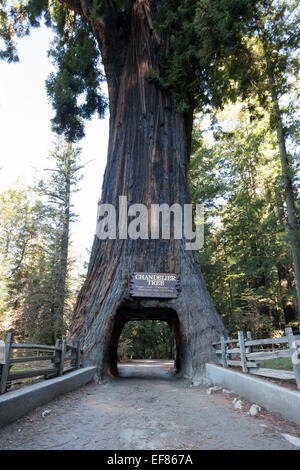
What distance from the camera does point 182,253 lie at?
9.85 meters

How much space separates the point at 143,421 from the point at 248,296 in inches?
530

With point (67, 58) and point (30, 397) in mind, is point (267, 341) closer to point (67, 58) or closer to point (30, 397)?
point (30, 397)

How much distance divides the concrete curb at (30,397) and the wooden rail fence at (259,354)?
3.65m

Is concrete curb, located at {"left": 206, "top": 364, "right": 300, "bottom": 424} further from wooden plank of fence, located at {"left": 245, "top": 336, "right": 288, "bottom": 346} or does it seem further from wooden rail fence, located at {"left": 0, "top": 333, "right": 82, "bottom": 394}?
wooden rail fence, located at {"left": 0, "top": 333, "right": 82, "bottom": 394}

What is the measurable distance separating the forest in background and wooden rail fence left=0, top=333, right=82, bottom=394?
27.6 feet

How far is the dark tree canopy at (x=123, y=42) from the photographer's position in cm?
800

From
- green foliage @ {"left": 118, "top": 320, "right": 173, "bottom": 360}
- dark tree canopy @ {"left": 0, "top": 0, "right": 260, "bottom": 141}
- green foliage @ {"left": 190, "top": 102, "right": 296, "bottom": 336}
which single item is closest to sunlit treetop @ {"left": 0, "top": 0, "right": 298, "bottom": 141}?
dark tree canopy @ {"left": 0, "top": 0, "right": 260, "bottom": 141}

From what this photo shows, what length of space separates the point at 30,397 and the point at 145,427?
1.72 metres

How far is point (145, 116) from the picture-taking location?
11820 mm

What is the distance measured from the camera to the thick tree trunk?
867 cm

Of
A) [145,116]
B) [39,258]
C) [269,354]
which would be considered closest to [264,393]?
[269,354]

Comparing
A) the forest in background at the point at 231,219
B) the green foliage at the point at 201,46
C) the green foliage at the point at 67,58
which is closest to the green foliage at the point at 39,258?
the forest in background at the point at 231,219

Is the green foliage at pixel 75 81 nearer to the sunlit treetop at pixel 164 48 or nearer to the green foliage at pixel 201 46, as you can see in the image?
the sunlit treetop at pixel 164 48
